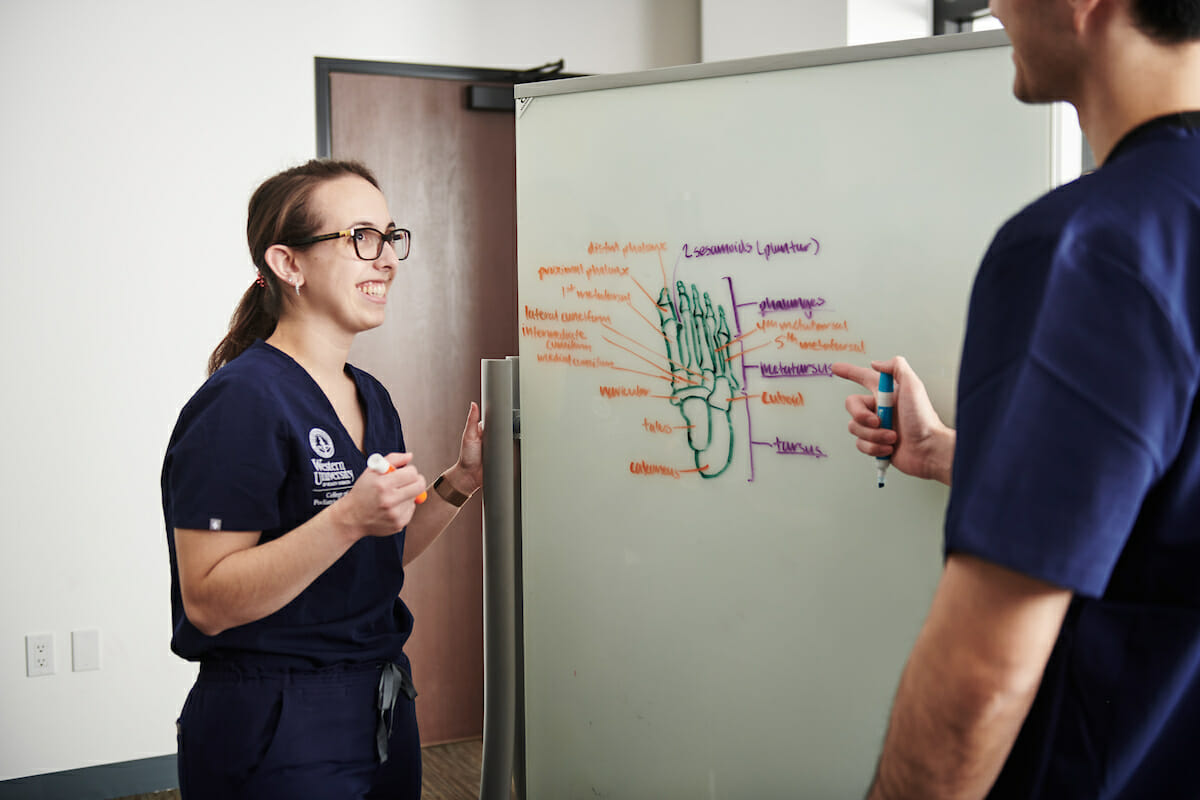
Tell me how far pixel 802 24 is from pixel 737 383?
5.50 ft

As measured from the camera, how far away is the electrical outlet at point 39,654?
247 cm

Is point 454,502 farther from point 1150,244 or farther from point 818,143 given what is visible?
point 1150,244

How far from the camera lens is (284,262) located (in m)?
1.33

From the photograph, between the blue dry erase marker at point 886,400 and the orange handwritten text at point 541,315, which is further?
the orange handwritten text at point 541,315

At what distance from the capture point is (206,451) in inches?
45.6

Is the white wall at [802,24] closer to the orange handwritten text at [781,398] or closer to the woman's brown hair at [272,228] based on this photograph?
the orange handwritten text at [781,398]

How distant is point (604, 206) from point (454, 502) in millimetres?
546

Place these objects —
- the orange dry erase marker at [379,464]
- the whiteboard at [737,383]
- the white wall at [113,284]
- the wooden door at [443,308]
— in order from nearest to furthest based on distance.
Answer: the orange dry erase marker at [379,464] → the whiteboard at [737,383] → the white wall at [113,284] → the wooden door at [443,308]

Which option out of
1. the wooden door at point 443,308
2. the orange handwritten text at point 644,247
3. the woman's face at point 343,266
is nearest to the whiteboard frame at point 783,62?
the orange handwritten text at point 644,247

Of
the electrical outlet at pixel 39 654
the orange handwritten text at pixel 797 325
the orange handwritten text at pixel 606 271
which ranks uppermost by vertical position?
the orange handwritten text at pixel 606 271

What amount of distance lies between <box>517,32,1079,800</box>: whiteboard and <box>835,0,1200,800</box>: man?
579 mm

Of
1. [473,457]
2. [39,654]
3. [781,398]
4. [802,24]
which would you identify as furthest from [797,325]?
[39,654]

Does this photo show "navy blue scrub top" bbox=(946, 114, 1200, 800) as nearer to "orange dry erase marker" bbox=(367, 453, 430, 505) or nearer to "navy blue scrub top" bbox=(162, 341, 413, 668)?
"orange dry erase marker" bbox=(367, 453, 430, 505)

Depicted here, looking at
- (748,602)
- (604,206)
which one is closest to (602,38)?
(604,206)
